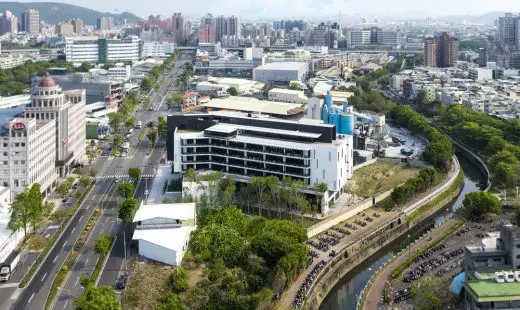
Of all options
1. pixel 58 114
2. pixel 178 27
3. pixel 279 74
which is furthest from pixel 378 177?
pixel 178 27

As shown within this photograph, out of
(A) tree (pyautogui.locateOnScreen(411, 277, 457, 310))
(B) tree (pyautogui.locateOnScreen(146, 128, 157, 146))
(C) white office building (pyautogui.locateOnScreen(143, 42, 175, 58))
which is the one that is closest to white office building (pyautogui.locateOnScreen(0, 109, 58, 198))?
(B) tree (pyautogui.locateOnScreen(146, 128, 157, 146))

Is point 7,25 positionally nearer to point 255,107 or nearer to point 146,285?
point 255,107

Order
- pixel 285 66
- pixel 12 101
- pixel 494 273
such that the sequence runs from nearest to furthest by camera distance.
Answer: pixel 494 273 → pixel 12 101 → pixel 285 66

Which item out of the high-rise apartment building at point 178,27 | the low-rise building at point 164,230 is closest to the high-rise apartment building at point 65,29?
the high-rise apartment building at point 178,27

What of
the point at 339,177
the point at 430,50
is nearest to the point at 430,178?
the point at 339,177

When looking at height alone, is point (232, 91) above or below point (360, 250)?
above

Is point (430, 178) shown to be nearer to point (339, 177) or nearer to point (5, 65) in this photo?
point (339, 177)

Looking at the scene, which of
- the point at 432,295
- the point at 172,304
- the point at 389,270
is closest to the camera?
the point at 172,304

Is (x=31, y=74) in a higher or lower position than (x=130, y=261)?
higher
